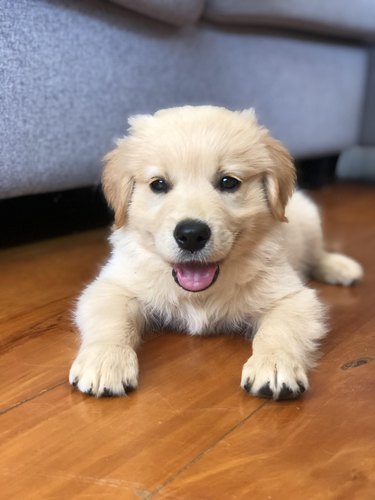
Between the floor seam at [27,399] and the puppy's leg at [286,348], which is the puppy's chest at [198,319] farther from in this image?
the floor seam at [27,399]

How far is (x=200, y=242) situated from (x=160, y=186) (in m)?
0.23

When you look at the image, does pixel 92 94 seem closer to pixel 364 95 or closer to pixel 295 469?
pixel 295 469

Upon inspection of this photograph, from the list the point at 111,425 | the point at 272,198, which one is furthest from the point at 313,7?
the point at 111,425

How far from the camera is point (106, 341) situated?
1435 mm

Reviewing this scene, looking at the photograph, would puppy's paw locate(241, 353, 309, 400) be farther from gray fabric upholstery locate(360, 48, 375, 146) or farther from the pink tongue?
gray fabric upholstery locate(360, 48, 375, 146)

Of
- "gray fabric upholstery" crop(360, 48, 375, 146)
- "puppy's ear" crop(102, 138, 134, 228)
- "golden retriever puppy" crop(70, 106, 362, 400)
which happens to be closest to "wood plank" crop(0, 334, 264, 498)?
"golden retriever puppy" crop(70, 106, 362, 400)

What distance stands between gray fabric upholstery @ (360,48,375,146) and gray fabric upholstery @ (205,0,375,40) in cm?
35

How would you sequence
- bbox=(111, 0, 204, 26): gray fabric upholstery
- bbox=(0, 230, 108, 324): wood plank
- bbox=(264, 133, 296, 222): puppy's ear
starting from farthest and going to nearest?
bbox=(111, 0, 204, 26): gray fabric upholstery → bbox=(0, 230, 108, 324): wood plank → bbox=(264, 133, 296, 222): puppy's ear

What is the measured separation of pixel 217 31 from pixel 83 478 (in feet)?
8.40

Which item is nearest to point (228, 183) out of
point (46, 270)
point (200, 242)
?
point (200, 242)

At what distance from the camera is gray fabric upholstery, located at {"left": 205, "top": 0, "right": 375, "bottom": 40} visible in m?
3.04

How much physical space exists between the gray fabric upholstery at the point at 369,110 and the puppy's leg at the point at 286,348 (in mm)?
3248

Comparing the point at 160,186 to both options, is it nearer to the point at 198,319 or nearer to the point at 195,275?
the point at 195,275

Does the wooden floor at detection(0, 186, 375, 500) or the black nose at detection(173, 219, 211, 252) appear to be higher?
the black nose at detection(173, 219, 211, 252)
